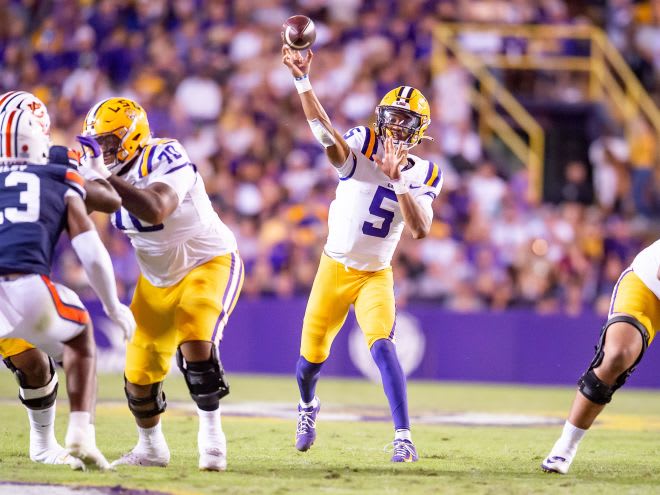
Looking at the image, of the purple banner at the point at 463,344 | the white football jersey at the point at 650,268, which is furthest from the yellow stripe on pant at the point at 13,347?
the purple banner at the point at 463,344

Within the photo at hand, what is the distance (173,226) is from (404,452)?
1.89 meters

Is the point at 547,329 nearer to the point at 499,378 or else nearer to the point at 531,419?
the point at 499,378

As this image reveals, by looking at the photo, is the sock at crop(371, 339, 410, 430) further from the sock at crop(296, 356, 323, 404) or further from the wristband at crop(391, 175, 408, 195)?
the wristband at crop(391, 175, 408, 195)

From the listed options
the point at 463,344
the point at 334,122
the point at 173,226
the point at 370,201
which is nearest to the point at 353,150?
the point at 370,201

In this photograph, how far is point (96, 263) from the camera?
17.4ft

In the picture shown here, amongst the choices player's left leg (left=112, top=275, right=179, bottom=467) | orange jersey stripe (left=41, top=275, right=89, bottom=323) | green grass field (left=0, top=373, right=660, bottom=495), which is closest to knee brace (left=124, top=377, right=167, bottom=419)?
player's left leg (left=112, top=275, right=179, bottom=467)

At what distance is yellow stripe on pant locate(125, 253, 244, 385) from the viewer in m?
6.13

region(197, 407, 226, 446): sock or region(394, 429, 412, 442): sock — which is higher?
region(197, 407, 226, 446): sock

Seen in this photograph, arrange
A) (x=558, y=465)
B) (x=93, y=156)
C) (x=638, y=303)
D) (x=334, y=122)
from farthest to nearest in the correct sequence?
(x=334, y=122) < (x=558, y=465) < (x=638, y=303) < (x=93, y=156)

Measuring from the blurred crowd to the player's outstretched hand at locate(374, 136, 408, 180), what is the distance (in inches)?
247

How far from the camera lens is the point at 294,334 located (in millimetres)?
13094

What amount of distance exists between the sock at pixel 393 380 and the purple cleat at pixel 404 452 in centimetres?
10

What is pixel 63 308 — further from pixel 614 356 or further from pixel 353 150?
pixel 614 356

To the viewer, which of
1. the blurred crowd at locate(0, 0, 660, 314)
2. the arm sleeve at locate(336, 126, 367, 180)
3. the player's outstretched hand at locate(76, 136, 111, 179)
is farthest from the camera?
the blurred crowd at locate(0, 0, 660, 314)
